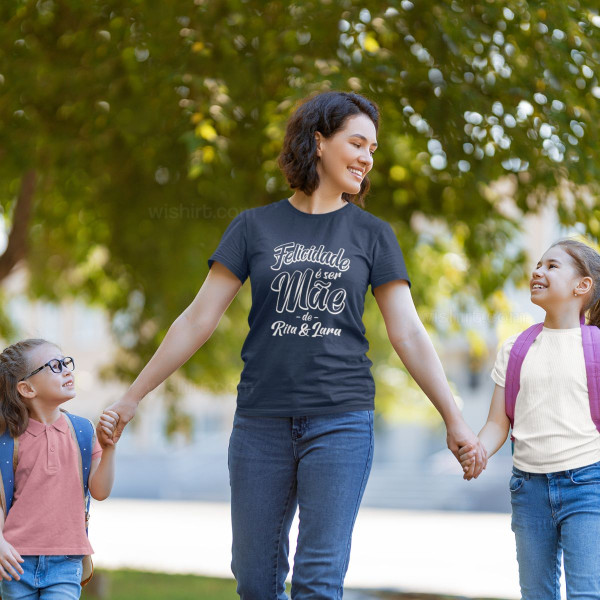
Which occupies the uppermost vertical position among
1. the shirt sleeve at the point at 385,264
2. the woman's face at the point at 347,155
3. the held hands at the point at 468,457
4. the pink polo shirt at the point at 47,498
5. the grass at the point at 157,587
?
the woman's face at the point at 347,155

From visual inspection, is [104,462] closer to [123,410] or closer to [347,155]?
[123,410]

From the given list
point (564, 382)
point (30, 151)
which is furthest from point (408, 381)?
point (564, 382)

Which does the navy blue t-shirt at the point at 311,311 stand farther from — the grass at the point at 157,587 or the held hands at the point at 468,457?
the grass at the point at 157,587

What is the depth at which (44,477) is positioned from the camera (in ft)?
10.9

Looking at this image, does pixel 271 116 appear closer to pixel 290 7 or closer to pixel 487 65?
pixel 290 7

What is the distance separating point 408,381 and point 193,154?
6129 mm

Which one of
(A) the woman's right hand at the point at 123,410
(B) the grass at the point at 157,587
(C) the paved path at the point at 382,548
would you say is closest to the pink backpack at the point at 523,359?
(A) the woman's right hand at the point at 123,410

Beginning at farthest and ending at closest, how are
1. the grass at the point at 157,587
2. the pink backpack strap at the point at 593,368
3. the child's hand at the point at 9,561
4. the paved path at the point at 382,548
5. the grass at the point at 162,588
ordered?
1. the paved path at the point at 382,548
2. the grass at the point at 157,587
3. the grass at the point at 162,588
4. the pink backpack strap at the point at 593,368
5. the child's hand at the point at 9,561

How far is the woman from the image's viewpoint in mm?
3072

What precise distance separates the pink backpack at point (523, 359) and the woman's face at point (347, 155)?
82 cm

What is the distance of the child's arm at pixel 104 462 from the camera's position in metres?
3.30

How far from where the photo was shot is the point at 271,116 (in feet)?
19.7

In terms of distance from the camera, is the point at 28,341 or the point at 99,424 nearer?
the point at 99,424

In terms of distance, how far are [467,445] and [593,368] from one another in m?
0.50
